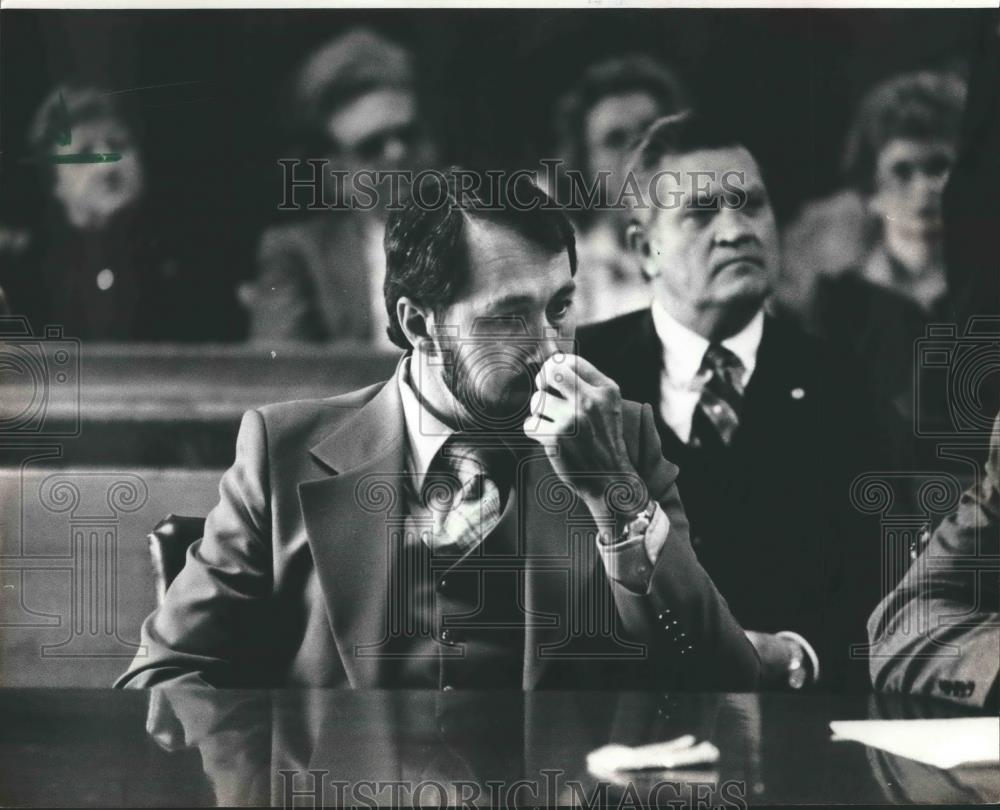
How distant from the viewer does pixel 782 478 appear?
440 centimetres

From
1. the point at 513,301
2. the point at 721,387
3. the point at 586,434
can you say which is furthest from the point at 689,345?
the point at 513,301

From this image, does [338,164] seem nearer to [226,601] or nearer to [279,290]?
[279,290]

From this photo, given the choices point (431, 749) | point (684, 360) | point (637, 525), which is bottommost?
point (431, 749)

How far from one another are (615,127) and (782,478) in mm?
1467

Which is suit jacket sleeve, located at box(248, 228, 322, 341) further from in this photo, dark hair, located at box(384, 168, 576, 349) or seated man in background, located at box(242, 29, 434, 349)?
dark hair, located at box(384, 168, 576, 349)

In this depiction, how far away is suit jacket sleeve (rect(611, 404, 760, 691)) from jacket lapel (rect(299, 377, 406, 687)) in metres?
0.89

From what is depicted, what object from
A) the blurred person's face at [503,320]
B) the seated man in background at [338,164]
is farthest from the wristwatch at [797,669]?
the seated man in background at [338,164]

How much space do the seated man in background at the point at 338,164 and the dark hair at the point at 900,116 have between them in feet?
5.28

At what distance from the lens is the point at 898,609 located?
443cm

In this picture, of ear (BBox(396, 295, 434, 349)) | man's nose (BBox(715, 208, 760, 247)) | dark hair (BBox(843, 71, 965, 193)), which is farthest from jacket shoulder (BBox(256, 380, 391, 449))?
dark hair (BBox(843, 71, 965, 193))

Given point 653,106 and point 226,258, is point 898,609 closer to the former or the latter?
point 653,106

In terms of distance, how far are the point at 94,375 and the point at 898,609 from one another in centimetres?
319

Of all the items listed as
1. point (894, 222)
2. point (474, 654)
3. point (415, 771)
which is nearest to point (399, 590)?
point (474, 654)

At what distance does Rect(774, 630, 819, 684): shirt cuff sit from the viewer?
4.41 meters
